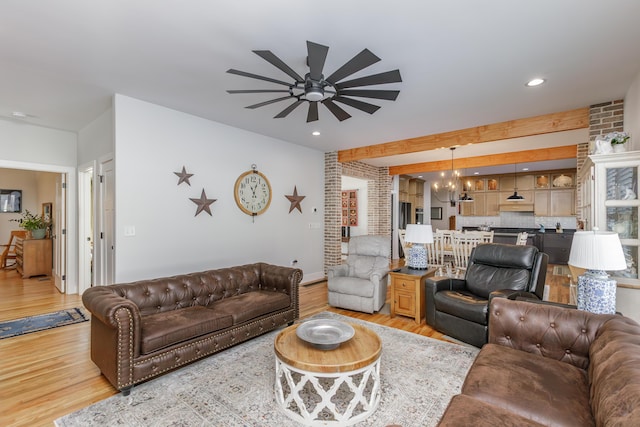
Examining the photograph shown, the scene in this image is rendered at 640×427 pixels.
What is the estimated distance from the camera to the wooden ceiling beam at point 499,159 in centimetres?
623

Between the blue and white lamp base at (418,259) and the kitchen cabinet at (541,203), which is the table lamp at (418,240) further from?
the kitchen cabinet at (541,203)

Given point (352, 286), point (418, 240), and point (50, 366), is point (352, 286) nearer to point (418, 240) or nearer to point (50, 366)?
point (418, 240)

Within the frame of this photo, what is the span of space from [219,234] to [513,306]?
3.74 m

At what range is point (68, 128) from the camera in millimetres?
4793

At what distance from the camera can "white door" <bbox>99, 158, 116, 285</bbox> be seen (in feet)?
12.1

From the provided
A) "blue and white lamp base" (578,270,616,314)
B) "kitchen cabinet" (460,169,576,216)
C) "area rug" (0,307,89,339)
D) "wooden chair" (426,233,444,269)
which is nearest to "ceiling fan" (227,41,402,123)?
"blue and white lamp base" (578,270,616,314)

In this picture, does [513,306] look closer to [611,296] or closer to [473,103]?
[611,296]

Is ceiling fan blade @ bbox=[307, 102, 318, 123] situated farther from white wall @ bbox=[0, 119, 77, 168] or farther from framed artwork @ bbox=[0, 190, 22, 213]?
framed artwork @ bbox=[0, 190, 22, 213]

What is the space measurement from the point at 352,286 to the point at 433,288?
3.62 feet

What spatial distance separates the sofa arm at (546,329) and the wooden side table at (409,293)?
1.61 m

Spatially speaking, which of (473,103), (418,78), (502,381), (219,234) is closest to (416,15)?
(418,78)

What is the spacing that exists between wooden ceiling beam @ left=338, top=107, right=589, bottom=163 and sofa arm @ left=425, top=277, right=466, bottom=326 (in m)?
2.24

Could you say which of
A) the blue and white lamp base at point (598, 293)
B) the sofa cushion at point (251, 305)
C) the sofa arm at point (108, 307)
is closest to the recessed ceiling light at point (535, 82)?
the blue and white lamp base at point (598, 293)

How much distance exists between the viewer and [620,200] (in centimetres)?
288
